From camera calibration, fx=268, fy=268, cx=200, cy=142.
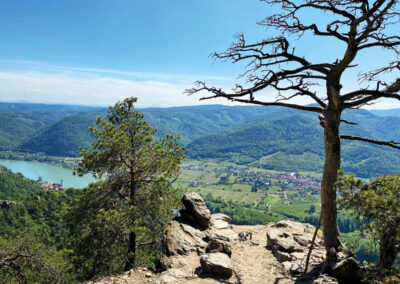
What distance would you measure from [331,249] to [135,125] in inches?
354

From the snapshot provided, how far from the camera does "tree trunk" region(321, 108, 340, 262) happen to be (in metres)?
6.17

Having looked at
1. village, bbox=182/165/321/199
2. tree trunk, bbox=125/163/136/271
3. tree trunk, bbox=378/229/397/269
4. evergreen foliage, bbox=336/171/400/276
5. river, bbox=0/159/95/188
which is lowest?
river, bbox=0/159/95/188

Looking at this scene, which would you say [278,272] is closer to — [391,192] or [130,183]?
[391,192]

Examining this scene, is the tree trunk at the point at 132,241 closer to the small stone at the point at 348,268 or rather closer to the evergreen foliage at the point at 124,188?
the evergreen foliage at the point at 124,188

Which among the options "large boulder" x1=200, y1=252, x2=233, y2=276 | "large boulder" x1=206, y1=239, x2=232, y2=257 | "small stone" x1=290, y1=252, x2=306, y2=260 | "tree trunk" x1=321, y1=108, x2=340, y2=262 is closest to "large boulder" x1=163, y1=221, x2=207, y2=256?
"large boulder" x1=206, y1=239, x2=232, y2=257

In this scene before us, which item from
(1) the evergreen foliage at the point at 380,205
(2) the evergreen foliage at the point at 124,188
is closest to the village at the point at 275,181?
(2) the evergreen foliage at the point at 124,188

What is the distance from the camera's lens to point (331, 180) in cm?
627

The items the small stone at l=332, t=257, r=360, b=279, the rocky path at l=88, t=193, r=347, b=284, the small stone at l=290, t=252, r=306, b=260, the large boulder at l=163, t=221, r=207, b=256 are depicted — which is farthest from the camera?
the large boulder at l=163, t=221, r=207, b=256

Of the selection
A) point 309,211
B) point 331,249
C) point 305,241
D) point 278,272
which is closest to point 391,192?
point 331,249

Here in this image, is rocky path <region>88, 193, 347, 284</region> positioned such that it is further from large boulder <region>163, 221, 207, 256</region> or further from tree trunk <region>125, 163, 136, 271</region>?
tree trunk <region>125, 163, 136, 271</region>

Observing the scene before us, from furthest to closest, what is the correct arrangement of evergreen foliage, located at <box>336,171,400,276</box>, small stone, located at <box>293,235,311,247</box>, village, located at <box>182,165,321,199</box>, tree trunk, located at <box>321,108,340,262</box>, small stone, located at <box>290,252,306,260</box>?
village, located at <box>182,165,321,199</box> < small stone, located at <box>293,235,311,247</box> < small stone, located at <box>290,252,306,260</box> < tree trunk, located at <box>321,108,340,262</box> < evergreen foliage, located at <box>336,171,400,276</box>

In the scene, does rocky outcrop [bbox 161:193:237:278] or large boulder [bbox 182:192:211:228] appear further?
large boulder [bbox 182:192:211:228]

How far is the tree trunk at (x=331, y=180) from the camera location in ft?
20.2

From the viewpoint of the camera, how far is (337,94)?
6.05 m
